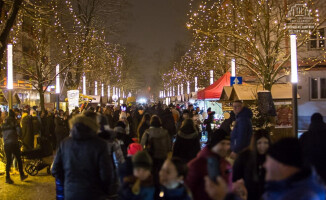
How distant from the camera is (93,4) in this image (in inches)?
1103

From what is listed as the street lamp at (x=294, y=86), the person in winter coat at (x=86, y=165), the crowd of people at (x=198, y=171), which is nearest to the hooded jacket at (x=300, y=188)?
A: the crowd of people at (x=198, y=171)

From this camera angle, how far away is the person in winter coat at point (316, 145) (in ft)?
16.5

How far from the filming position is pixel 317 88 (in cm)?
2409

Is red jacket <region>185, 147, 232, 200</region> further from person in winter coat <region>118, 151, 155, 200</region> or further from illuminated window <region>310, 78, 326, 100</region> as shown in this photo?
illuminated window <region>310, 78, 326, 100</region>

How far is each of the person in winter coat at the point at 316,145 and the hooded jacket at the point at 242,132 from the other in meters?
0.99

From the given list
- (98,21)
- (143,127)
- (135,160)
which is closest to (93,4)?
(98,21)

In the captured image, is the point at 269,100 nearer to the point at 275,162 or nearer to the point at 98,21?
the point at 275,162

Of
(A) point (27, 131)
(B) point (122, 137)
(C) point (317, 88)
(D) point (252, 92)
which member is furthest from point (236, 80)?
(C) point (317, 88)

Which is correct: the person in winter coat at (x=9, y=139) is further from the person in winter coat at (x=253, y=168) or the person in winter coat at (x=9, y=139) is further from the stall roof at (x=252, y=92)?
the stall roof at (x=252, y=92)

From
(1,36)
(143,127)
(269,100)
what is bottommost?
(143,127)

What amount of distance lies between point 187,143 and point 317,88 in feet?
66.4

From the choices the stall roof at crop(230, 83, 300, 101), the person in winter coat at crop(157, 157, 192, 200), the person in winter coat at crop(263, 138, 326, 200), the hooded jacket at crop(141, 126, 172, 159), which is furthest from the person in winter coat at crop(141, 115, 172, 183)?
the stall roof at crop(230, 83, 300, 101)

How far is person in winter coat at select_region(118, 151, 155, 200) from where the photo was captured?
11.6ft

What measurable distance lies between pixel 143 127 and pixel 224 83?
8103mm
